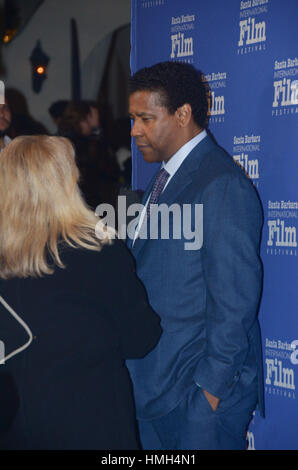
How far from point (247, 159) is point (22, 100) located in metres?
8.39

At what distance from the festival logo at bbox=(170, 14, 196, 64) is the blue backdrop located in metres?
0.08

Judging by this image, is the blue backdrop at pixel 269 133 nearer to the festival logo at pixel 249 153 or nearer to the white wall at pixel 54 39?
the festival logo at pixel 249 153

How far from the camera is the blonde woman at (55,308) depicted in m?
1.65

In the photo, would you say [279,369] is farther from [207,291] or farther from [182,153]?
[182,153]

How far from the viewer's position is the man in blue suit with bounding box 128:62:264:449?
1.88m

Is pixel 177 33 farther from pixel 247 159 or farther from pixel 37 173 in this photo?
pixel 37 173

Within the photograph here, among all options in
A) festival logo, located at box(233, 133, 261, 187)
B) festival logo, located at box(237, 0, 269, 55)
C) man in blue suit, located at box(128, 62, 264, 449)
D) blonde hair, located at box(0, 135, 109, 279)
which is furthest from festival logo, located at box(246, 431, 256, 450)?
festival logo, located at box(237, 0, 269, 55)

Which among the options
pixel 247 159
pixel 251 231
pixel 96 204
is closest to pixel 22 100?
pixel 96 204

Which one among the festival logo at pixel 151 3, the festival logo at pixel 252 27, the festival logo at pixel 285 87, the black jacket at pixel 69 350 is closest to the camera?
the black jacket at pixel 69 350

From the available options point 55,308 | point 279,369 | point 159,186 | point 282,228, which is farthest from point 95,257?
point 279,369

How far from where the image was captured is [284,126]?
2.35 metres

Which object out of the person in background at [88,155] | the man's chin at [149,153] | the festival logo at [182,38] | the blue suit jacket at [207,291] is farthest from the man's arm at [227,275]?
the person in background at [88,155]

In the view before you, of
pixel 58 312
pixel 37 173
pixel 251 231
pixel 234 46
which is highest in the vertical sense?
pixel 234 46

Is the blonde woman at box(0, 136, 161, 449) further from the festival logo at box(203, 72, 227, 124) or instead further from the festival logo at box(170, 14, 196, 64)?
the festival logo at box(170, 14, 196, 64)
